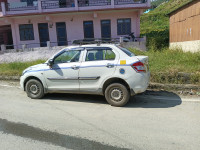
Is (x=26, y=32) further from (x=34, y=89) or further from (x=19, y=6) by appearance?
(x=34, y=89)

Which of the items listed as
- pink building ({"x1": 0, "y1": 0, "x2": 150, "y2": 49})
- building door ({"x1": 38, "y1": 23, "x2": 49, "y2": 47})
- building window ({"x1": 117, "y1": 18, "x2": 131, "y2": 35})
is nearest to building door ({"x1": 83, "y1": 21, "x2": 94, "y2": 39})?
pink building ({"x1": 0, "y1": 0, "x2": 150, "y2": 49})

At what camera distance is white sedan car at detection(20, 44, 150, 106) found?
498 centimetres

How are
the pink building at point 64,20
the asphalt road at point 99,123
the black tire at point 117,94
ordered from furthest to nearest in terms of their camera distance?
the pink building at point 64,20 < the black tire at point 117,94 < the asphalt road at point 99,123

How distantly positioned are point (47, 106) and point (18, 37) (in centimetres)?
1734

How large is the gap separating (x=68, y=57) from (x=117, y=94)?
1927mm

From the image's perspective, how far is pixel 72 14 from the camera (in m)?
19.5

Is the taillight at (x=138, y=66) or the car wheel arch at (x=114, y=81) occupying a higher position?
the taillight at (x=138, y=66)

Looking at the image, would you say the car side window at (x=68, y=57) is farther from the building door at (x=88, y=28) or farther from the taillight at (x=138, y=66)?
the building door at (x=88, y=28)

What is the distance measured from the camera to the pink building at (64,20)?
1855 cm

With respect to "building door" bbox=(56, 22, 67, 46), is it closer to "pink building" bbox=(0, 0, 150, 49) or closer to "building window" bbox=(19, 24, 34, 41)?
"pink building" bbox=(0, 0, 150, 49)

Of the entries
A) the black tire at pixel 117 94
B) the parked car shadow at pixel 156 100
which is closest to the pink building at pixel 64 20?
the parked car shadow at pixel 156 100

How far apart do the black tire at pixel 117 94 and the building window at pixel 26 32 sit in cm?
1760

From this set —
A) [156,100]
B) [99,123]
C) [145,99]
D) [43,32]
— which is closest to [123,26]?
[43,32]

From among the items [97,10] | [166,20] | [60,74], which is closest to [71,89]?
[60,74]
